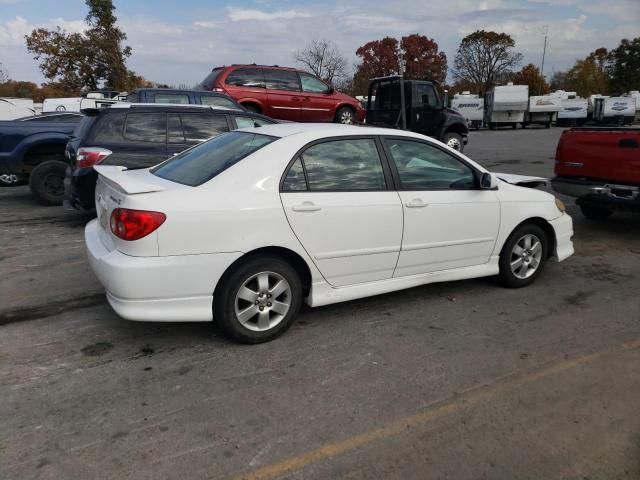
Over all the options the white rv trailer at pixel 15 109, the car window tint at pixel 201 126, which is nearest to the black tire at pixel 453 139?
the car window tint at pixel 201 126

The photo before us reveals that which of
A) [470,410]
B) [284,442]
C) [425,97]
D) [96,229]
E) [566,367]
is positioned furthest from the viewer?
[425,97]

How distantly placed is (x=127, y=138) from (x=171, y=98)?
3.48 meters

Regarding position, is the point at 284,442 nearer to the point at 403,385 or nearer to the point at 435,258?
the point at 403,385

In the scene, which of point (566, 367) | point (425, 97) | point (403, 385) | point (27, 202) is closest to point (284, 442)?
point (403, 385)

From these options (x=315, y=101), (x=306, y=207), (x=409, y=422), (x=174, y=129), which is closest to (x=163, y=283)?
(x=306, y=207)

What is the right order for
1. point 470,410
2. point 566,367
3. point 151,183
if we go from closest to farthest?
point 470,410 < point 566,367 < point 151,183

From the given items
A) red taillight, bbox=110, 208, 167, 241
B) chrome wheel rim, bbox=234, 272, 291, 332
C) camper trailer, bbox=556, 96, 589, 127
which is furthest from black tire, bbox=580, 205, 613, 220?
camper trailer, bbox=556, 96, 589, 127

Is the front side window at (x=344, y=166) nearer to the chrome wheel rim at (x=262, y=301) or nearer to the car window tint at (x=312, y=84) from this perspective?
the chrome wheel rim at (x=262, y=301)

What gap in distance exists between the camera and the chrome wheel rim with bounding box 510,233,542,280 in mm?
4963

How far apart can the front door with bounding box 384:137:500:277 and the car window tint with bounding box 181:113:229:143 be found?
3731 mm

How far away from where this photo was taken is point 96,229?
13.4ft

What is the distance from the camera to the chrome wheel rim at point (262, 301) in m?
3.66

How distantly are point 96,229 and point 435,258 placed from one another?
272 cm

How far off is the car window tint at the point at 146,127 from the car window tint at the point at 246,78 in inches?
205
